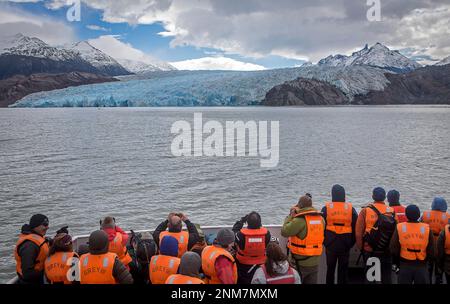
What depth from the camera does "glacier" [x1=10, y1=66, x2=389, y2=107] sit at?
256ft

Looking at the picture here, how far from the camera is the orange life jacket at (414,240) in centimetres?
522

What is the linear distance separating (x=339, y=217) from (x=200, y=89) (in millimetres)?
72897

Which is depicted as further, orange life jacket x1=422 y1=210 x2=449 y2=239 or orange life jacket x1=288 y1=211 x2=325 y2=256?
orange life jacket x1=422 y1=210 x2=449 y2=239

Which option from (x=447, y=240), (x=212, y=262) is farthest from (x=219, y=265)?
(x=447, y=240)

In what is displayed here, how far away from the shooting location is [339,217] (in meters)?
5.97

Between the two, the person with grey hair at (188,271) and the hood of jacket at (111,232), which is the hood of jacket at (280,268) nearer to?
the person with grey hair at (188,271)

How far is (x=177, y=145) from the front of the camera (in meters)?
34.6

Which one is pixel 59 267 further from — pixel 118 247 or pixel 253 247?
pixel 253 247

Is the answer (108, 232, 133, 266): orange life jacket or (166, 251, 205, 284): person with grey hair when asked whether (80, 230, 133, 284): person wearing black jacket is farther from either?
(108, 232, 133, 266): orange life jacket

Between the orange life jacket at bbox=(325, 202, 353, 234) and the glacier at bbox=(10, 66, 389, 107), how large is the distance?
71.0 m

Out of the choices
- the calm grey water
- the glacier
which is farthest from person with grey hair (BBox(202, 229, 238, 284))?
the glacier

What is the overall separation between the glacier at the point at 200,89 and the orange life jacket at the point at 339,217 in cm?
7101
